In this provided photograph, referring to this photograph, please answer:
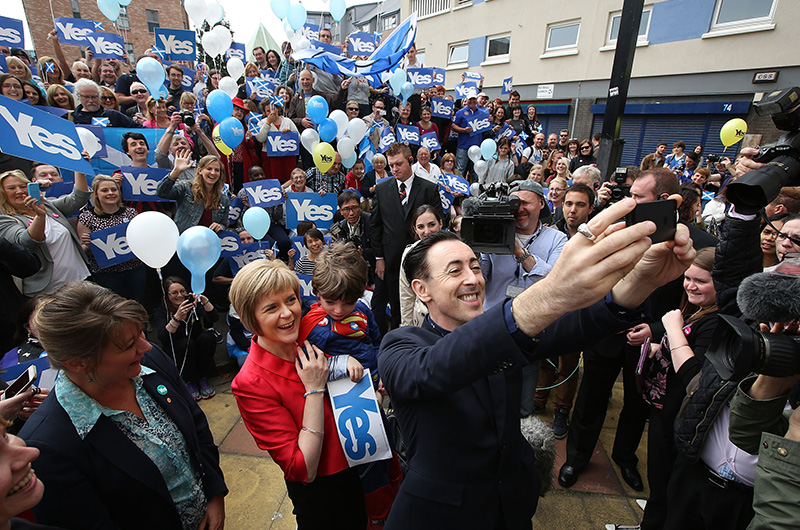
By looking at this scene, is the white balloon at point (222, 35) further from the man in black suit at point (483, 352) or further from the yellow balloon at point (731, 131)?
the yellow balloon at point (731, 131)

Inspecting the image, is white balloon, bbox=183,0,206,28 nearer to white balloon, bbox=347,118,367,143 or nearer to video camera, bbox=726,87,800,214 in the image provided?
white balloon, bbox=347,118,367,143

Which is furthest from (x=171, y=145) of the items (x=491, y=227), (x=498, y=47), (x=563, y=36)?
(x=498, y=47)

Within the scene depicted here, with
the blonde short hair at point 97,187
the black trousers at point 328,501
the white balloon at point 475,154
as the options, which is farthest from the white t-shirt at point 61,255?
the white balloon at point 475,154

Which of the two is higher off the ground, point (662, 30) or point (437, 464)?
point (662, 30)

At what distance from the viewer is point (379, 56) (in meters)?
7.21

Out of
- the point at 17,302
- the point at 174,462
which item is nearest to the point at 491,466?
the point at 174,462

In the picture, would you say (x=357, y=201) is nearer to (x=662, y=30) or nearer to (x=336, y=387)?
(x=336, y=387)

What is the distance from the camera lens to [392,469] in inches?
83.6

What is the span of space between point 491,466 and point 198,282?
9.49ft

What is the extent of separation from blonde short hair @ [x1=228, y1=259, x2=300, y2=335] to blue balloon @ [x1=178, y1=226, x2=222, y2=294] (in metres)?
1.55

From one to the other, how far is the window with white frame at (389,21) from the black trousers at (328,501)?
29290mm

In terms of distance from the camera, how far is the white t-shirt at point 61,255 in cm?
328

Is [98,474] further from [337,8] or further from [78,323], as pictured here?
[337,8]

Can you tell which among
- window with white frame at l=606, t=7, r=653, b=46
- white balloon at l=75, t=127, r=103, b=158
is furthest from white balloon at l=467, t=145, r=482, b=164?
window with white frame at l=606, t=7, r=653, b=46
